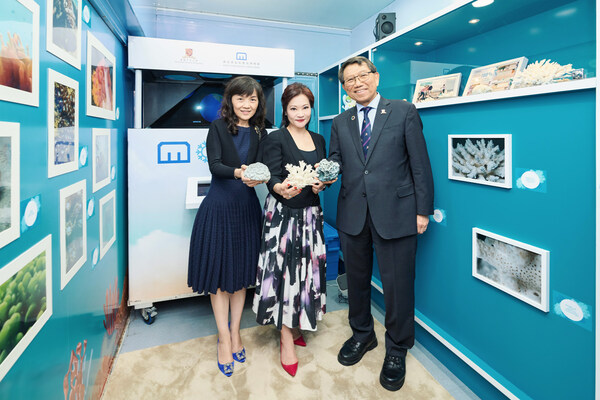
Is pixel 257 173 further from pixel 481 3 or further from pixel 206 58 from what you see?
pixel 481 3

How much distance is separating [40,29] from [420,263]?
6.64 feet

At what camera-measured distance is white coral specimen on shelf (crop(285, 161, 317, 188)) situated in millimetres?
1652

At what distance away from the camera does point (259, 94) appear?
187 centimetres

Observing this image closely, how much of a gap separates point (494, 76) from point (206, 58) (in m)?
1.75

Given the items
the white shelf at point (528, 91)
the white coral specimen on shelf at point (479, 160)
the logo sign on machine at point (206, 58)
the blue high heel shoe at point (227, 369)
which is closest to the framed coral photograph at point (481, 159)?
the white coral specimen on shelf at point (479, 160)

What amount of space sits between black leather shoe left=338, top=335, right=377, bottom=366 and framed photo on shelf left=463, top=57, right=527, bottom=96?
148 centimetres

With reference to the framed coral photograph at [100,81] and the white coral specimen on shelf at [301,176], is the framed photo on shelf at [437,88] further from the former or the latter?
the framed coral photograph at [100,81]

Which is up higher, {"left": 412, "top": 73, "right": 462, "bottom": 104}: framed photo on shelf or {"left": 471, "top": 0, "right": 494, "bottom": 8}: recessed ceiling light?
{"left": 471, "top": 0, "right": 494, "bottom": 8}: recessed ceiling light

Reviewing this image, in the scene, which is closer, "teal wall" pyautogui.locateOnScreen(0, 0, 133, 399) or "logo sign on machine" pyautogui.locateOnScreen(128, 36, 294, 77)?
"teal wall" pyautogui.locateOnScreen(0, 0, 133, 399)

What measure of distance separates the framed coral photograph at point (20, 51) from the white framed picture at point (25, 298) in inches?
16.7

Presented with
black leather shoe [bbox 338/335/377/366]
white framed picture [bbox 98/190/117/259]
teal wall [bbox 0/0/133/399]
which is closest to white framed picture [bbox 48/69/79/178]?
teal wall [bbox 0/0/133/399]

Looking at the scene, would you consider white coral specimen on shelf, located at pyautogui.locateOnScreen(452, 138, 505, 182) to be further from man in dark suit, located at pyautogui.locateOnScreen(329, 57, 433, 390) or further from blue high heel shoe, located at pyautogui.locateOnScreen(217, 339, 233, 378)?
blue high heel shoe, located at pyautogui.locateOnScreen(217, 339, 233, 378)

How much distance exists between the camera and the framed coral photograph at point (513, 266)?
1.38 metres

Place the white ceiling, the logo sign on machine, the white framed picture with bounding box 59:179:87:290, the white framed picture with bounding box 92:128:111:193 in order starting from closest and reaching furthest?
the white framed picture with bounding box 59:179:87:290 → the white framed picture with bounding box 92:128:111:193 → the logo sign on machine → the white ceiling
